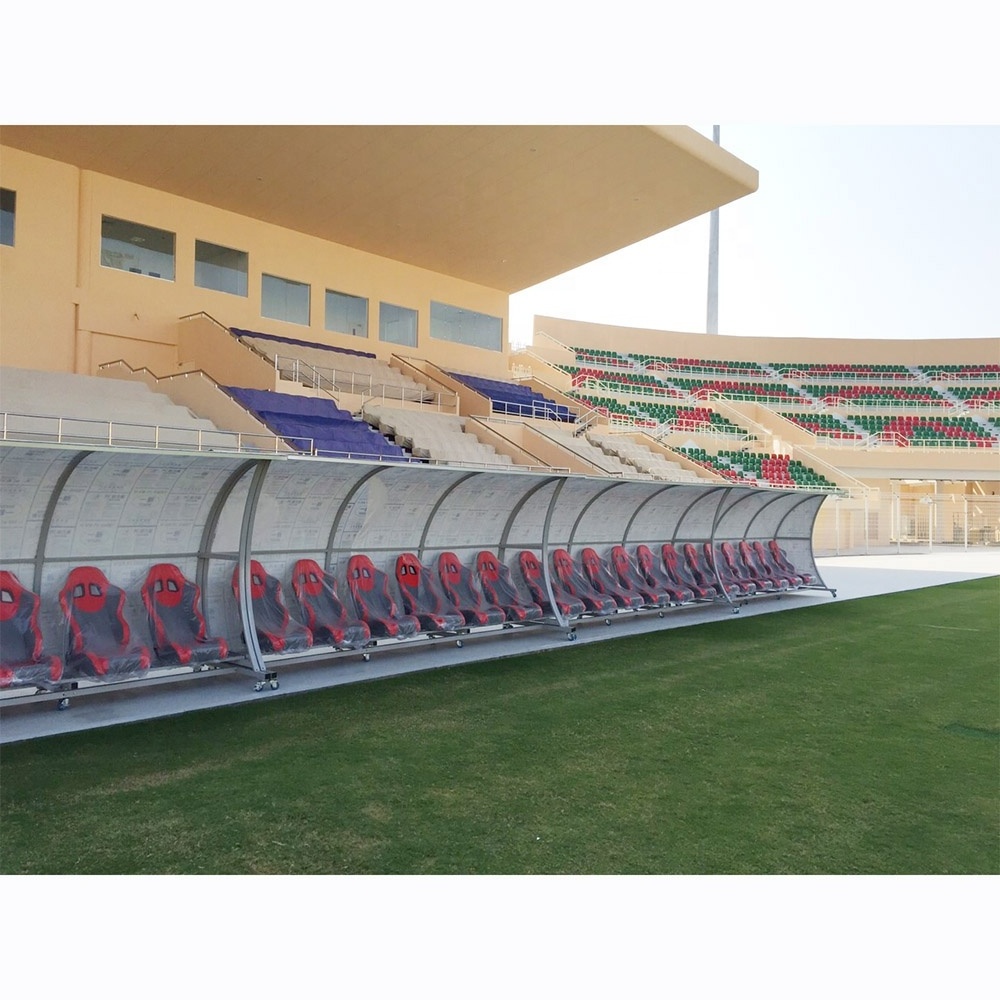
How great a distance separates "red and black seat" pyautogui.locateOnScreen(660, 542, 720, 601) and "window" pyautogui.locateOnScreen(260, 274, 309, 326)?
11.2m

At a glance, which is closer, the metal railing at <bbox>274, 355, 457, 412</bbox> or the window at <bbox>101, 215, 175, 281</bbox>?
the window at <bbox>101, 215, 175, 281</bbox>

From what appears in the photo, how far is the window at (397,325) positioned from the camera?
23172 mm

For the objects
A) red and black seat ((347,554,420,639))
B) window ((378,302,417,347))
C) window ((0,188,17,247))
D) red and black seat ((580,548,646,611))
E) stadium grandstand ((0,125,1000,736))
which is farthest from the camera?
window ((378,302,417,347))

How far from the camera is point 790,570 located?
1716 centimetres

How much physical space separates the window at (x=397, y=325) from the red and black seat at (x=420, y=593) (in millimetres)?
13817

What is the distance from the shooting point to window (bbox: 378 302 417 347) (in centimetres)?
2317

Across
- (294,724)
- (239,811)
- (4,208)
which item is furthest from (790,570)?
(4,208)

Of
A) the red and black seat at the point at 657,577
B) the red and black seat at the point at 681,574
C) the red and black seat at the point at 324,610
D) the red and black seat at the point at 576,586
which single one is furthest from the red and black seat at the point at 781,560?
the red and black seat at the point at 324,610

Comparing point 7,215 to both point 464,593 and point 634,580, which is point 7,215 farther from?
point 634,580

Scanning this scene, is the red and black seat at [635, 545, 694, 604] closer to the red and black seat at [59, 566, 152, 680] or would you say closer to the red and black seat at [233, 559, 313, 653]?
the red and black seat at [233, 559, 313, 653]

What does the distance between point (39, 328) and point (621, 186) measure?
12.9 m

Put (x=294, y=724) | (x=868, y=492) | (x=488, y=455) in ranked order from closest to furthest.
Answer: (x=294, y=724) < (x=488, y=455) < (x=868, y=492)

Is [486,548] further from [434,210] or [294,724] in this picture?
[434,210]

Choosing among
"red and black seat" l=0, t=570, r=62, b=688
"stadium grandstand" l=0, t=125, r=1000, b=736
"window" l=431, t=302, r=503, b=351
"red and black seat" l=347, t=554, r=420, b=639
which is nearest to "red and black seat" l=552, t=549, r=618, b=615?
"stadium grandstand" l=0, t=125, r=1000, b=736
